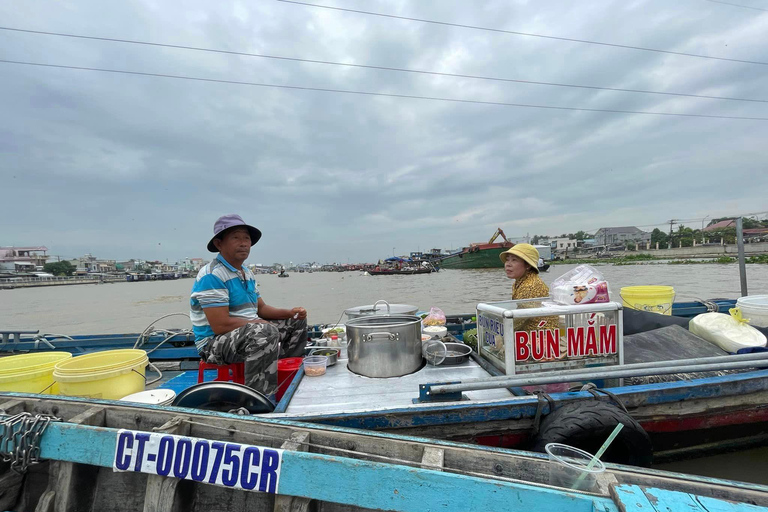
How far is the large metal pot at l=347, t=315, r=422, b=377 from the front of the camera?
2521 mm

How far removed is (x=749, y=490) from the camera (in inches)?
46.1

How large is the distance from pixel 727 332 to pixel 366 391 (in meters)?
3.10

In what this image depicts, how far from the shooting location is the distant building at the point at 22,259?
70425 mm

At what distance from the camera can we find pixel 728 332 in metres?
2.80

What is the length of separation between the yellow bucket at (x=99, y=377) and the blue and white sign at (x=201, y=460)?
1014mm

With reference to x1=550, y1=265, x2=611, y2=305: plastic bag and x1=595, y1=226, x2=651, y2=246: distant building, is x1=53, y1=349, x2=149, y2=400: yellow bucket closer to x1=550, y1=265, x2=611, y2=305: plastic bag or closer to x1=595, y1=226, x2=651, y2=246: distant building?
x1=550, y1=265, x2=611, y2=305: plastic bag

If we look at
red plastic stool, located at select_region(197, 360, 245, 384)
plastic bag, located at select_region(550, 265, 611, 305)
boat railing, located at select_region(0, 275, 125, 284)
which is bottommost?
boat railing, located at select_region(0, 275, 125, 284)

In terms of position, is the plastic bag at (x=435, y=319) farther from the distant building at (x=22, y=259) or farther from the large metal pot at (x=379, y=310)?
the distant building at (x=22, y=259)

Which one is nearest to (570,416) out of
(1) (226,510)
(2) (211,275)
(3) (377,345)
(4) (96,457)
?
(3) (377,345)

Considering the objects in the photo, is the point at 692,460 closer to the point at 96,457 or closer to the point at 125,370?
the point at 96,457

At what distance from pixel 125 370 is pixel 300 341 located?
1.83m

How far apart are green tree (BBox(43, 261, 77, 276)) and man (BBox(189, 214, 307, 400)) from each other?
97.9 metres

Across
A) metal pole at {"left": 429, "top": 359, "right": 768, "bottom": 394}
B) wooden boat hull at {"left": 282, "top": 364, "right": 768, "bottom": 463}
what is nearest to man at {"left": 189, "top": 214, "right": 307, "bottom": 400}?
wooden boat hull at {"left": 282, "top": 364, "right": 768, "bottom": 463}

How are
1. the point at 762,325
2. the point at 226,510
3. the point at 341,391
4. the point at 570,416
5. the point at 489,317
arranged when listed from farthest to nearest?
the point at 762,325
the point at 489,317
the point at 341,391
the point at 570,416
the point at 226,510
